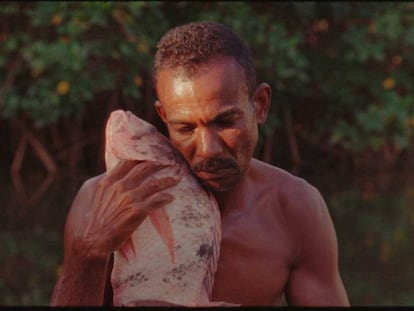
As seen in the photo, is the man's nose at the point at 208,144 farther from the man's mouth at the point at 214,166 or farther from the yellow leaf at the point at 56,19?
the yellow leaf at the point at 56,19

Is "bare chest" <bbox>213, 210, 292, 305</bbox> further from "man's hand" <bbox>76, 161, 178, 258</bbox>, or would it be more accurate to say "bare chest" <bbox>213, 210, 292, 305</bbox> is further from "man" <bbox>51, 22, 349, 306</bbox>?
"man's hand" <bbox>76, 161, 178, 258</bbox>

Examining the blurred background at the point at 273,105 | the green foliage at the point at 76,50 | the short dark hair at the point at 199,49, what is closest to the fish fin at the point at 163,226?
the short dark hair at the point at 199,49

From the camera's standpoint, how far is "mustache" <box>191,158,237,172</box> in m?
1.95

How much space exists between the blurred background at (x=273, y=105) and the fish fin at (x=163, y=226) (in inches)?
145

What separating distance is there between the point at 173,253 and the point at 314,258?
35cm

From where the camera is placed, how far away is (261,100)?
6.88ft

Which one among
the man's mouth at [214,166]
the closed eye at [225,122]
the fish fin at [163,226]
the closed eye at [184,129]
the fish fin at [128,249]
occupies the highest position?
the closed eye at [225,122]

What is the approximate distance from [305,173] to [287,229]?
741cm

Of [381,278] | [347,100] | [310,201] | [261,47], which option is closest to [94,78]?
[261,47]

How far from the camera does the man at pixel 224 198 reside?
74.9 inches

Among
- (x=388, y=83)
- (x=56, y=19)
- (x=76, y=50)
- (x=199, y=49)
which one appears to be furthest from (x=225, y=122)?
(x=388, y=83)

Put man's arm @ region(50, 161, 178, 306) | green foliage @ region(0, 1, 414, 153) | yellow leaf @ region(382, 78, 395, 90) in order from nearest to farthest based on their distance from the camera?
man's arm @ region(50, 161, 178, 306), green foliage @ region(0, 1, 414, 153), yellow leaf @ region(382, 78, 395, 90)

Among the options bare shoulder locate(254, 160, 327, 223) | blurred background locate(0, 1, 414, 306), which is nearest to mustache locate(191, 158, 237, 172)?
bare shoulder locate(254, 160, 327, 223)

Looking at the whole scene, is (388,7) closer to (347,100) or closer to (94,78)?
(347,100)
